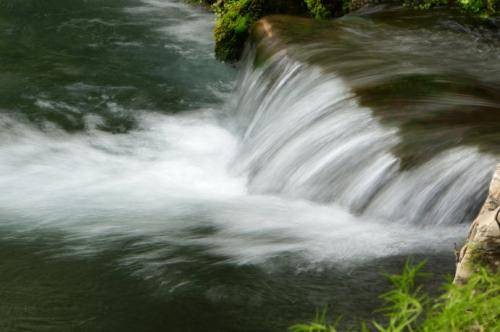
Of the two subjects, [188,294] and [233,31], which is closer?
[188,294]

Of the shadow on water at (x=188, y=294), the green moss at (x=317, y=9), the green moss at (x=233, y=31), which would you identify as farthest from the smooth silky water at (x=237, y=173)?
the green moss at (x=317, y=9)

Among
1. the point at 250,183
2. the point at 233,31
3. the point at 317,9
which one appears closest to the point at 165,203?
the point at 250,183

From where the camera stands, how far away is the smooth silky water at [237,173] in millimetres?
4738

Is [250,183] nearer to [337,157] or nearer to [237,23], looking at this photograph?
[337,157]

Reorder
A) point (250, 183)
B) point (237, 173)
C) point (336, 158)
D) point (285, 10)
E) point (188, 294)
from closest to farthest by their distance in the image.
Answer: point (188, 294), point (336, 158), point (250, 183), point (237, 173), point (285, 10)

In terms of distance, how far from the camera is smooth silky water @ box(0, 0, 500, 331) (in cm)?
474

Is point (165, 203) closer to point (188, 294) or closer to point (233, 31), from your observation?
point (188, 294)

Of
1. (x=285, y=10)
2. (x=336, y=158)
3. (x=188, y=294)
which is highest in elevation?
(x=285, y=10)

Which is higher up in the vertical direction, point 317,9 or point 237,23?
point 317,9

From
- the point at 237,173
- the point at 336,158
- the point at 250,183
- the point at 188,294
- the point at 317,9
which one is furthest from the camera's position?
the point at 317,9

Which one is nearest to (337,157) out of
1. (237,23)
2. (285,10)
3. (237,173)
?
(237,173)

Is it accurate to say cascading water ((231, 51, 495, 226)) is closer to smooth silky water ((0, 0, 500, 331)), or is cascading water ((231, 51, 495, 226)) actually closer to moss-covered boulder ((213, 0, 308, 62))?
smooth silky water ((0, 0, 500, 331))

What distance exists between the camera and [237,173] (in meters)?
7.66

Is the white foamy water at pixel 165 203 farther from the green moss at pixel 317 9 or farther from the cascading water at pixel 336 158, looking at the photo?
the green moss at pixel 317 9
